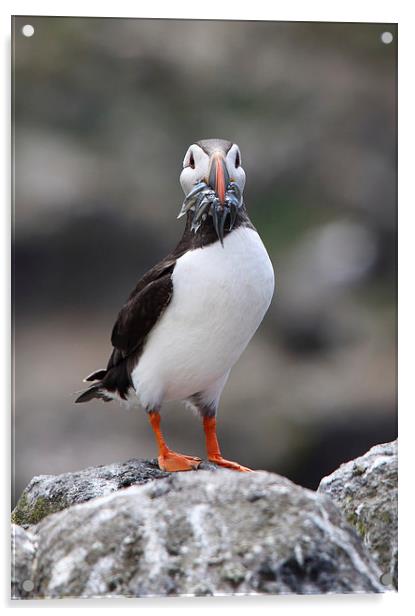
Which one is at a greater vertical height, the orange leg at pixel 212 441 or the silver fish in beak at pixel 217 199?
the silver fish in beak at pixel 217 199

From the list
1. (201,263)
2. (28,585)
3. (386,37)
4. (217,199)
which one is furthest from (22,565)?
(386,37)

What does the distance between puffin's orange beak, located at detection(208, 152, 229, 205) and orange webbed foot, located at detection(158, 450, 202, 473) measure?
42.7 inches

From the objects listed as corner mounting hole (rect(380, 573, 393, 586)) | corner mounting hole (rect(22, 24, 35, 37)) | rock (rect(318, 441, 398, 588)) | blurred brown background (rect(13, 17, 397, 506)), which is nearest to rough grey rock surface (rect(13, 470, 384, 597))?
corner mounting hole (rect(380, 573, 393, 586))

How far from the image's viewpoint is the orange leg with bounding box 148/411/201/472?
4.16 m

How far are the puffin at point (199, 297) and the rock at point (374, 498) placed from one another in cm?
60

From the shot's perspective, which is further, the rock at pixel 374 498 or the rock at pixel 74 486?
the rock at pixel 74 486

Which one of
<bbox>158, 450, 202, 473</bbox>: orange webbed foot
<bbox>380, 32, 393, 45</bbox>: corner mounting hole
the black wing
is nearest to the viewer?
the black wing

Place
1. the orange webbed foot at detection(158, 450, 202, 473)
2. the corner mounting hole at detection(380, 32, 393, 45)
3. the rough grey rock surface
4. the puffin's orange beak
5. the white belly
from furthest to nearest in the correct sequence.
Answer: the corner mounting hole at detection(380, 32, 393, 45), the orange webbed foot at detection(158, 450, 202, 473), the white belly, the puffin's orange beak, the rough grey rock surface

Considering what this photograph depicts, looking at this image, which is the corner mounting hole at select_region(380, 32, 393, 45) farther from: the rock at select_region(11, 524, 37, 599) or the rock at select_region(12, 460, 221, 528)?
the rock at select_region(11, 524, 37, 599)

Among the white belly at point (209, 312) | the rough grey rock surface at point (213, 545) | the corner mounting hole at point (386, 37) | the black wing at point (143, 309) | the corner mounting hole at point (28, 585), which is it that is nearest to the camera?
the rough grey rock surface at point (213, 545)

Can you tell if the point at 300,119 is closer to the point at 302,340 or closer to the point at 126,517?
the point at 302,340

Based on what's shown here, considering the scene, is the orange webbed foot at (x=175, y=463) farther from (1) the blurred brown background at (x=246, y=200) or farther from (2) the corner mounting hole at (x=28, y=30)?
(2) the corner mounting hole at (x=28, y=30)

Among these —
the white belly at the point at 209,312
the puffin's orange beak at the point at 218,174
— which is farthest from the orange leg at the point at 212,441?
the puffin's orange beak at the point at 218,174

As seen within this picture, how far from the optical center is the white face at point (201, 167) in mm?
3864
